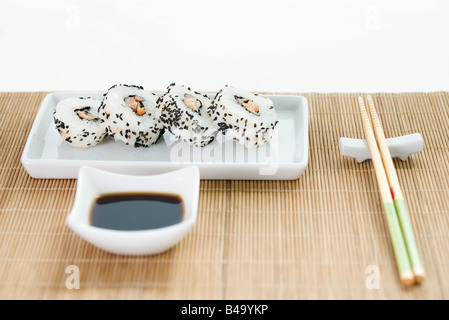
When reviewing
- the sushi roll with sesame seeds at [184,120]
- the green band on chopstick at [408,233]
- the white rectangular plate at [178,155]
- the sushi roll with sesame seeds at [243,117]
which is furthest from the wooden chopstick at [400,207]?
the sushi roll with sesame seeds at [184,120]

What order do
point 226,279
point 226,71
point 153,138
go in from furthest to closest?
point 226,71
point 153,138
point 226,279

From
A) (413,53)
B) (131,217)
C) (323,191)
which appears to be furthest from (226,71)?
(131,217)

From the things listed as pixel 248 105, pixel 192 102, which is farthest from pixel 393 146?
pixel 192 102

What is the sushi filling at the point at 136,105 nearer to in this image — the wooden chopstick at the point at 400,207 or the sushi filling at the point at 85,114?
the sushi filling at the point at 85,114

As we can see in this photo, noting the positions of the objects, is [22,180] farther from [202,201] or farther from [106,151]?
[202,201]

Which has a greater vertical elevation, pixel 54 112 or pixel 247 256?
pixel 54 112

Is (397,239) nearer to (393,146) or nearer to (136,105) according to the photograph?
(393,146)
